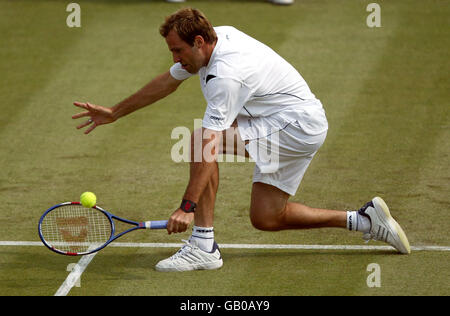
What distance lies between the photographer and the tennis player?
5.96m

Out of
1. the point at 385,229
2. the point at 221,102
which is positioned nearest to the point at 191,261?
the point at 221,102

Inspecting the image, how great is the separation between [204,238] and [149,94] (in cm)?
127

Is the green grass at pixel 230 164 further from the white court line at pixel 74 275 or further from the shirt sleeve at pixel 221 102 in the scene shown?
the shirt sleeve at pixel 221 102

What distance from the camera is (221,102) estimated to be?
589 cm

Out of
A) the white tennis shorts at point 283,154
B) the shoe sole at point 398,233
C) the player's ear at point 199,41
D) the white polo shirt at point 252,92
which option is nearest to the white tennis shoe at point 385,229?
the shoe sole at point 398,233

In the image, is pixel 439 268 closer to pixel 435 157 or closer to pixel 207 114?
pixel 207 114

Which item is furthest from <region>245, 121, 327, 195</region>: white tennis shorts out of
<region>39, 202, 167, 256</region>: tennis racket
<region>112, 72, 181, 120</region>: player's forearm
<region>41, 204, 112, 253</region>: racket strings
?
<region>41, 204, 112, 253</region>: racket strings

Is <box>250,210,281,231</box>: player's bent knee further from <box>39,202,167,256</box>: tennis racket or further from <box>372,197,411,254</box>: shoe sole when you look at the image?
<box>39,202,167,256</box>: tennis racket

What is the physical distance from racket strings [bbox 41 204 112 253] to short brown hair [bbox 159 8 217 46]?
5.45ft

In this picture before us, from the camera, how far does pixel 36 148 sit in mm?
9195

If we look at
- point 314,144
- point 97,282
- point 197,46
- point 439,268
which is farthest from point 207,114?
point 439,268

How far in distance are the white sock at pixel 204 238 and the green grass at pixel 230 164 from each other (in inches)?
8.3

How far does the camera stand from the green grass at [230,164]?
21.0 feet
